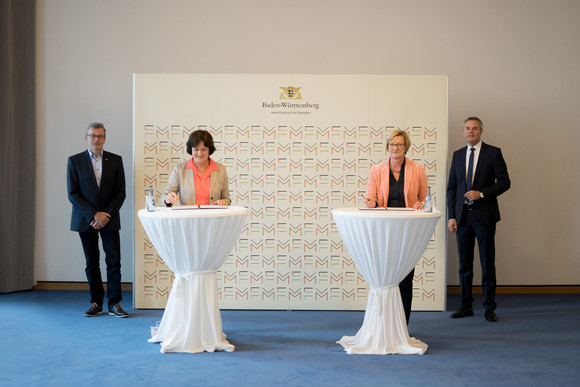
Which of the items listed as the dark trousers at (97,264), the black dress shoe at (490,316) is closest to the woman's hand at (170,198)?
the dark trousers at (97,264)

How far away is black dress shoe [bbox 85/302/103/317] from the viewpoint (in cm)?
582

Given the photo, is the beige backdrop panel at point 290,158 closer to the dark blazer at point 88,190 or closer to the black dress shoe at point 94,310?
the dark blazer at point 88,190

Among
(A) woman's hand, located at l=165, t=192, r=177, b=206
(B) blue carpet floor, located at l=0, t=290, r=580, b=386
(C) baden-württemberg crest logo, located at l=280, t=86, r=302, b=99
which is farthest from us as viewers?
(C) baden-württemberg crest logo, located at l=280, t=86, r=302, b=99

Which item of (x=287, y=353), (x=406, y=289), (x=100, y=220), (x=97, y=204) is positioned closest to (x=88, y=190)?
(x=97, y=204)

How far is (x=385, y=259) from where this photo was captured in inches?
178

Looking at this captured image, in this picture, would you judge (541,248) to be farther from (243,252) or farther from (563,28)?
(243,252)

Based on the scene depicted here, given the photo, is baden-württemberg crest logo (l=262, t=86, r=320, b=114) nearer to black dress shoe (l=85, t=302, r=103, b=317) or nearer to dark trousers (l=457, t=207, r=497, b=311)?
dark trousers (l=457, t=207, r=497, b=311)

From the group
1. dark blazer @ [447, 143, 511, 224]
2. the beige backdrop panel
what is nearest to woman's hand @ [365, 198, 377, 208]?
the beige backdrop panel

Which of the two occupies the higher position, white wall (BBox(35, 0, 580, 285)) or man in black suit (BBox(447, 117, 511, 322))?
white wall (BBox(35, 0, 580, 285))

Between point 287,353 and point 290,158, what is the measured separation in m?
2.28

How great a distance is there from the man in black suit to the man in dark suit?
329cm

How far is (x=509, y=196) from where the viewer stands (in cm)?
723

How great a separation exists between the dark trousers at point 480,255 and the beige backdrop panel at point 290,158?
0.27 metres

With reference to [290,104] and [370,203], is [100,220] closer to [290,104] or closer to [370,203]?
[290,104]
